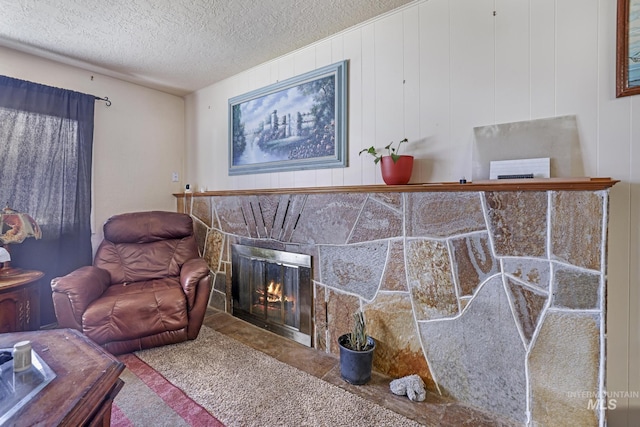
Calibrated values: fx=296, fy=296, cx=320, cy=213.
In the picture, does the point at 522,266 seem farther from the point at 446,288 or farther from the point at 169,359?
the point at 169,359

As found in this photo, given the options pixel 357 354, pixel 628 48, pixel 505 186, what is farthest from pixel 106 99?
pixel 628 48

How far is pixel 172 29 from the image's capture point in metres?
2.16

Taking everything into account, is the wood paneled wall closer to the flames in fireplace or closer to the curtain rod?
the flames in fireplace

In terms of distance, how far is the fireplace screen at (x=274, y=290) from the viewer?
7.84 feet

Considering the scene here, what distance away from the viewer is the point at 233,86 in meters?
3.07

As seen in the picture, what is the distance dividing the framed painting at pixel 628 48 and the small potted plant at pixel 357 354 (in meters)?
1.81

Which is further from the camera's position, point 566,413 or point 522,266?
point 522,266

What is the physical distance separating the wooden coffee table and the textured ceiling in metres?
1.99

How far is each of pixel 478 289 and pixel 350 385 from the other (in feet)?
3.18

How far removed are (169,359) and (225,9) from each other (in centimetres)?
243

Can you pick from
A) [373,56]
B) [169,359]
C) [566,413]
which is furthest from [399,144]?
[169,359]

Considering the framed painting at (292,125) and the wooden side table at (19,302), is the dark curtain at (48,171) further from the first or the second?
the framed painting at (292,125)

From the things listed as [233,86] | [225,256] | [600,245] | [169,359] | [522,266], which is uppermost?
[233,86]

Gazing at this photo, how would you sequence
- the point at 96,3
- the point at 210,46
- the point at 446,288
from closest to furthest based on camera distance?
the point at 446,288 < the point at 96,3 < the point at 210,46
